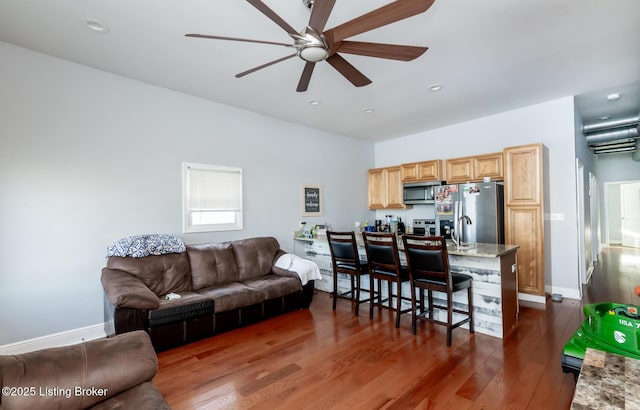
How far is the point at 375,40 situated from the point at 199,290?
3246 mm

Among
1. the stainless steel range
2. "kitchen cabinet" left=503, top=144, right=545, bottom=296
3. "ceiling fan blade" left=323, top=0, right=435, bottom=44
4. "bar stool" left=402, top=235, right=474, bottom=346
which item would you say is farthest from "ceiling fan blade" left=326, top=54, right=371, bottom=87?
the stainless steel range

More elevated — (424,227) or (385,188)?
(385,188)

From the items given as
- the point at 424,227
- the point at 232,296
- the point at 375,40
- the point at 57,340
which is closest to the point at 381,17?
the point at 375,40

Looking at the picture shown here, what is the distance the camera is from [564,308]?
3863 mm

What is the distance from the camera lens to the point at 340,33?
1.95 metres

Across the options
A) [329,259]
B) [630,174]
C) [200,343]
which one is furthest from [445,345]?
[630,174]

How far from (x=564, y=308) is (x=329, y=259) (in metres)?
3.16

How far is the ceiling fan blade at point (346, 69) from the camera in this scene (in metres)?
2.30

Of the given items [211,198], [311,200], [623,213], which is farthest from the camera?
[623,213]

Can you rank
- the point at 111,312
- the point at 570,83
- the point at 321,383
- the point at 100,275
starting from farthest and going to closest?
the point at 570,83 < the point at 100,275 < the point at 111,312 < the point at 321,383

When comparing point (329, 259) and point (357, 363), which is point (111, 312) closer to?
point (357, 363)

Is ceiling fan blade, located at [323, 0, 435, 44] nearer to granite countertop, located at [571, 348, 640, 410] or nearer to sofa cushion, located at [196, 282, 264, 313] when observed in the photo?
granite countertop, located at [571, 348, 640, 410]

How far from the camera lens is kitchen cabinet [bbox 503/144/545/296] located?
415 cm

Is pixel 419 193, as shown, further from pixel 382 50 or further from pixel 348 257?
pixel 382 50
